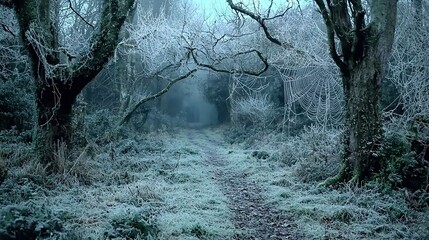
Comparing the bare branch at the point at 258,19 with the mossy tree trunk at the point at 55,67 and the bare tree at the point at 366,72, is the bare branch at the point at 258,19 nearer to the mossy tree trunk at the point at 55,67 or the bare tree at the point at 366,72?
the bare tree at the point at 366,72

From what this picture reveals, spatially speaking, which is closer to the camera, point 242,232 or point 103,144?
point 242,232

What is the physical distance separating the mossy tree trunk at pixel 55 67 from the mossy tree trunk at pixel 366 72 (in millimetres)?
4489

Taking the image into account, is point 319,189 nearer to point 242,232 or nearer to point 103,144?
point 242,232

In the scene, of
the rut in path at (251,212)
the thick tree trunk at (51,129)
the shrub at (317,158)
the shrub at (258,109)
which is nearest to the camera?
the rut in path at (251,212)


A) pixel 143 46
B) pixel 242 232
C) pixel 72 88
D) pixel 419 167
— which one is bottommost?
pixel 242 232

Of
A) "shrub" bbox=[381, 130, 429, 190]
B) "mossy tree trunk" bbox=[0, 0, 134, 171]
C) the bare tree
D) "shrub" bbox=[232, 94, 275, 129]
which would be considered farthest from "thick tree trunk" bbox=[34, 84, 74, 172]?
"shrub" bbox=[232, 94, 275, 129]

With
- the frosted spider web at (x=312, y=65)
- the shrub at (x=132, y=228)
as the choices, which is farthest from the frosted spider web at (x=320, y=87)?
the shrub at (x=132, y=228)

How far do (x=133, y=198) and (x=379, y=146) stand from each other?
4701 millimetres

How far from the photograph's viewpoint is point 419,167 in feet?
21.8

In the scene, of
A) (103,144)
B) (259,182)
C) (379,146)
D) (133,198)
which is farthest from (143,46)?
(379,146)

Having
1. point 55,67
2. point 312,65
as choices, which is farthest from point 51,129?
point 312,65

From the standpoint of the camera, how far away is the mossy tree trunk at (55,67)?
7.64 meters

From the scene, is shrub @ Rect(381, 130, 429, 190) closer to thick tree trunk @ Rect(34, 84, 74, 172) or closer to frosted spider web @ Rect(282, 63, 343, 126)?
frosted spider web @ Rect(282, 63, 343, 126)

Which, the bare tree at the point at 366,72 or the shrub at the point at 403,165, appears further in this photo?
the bare tree at the point at 366,72
